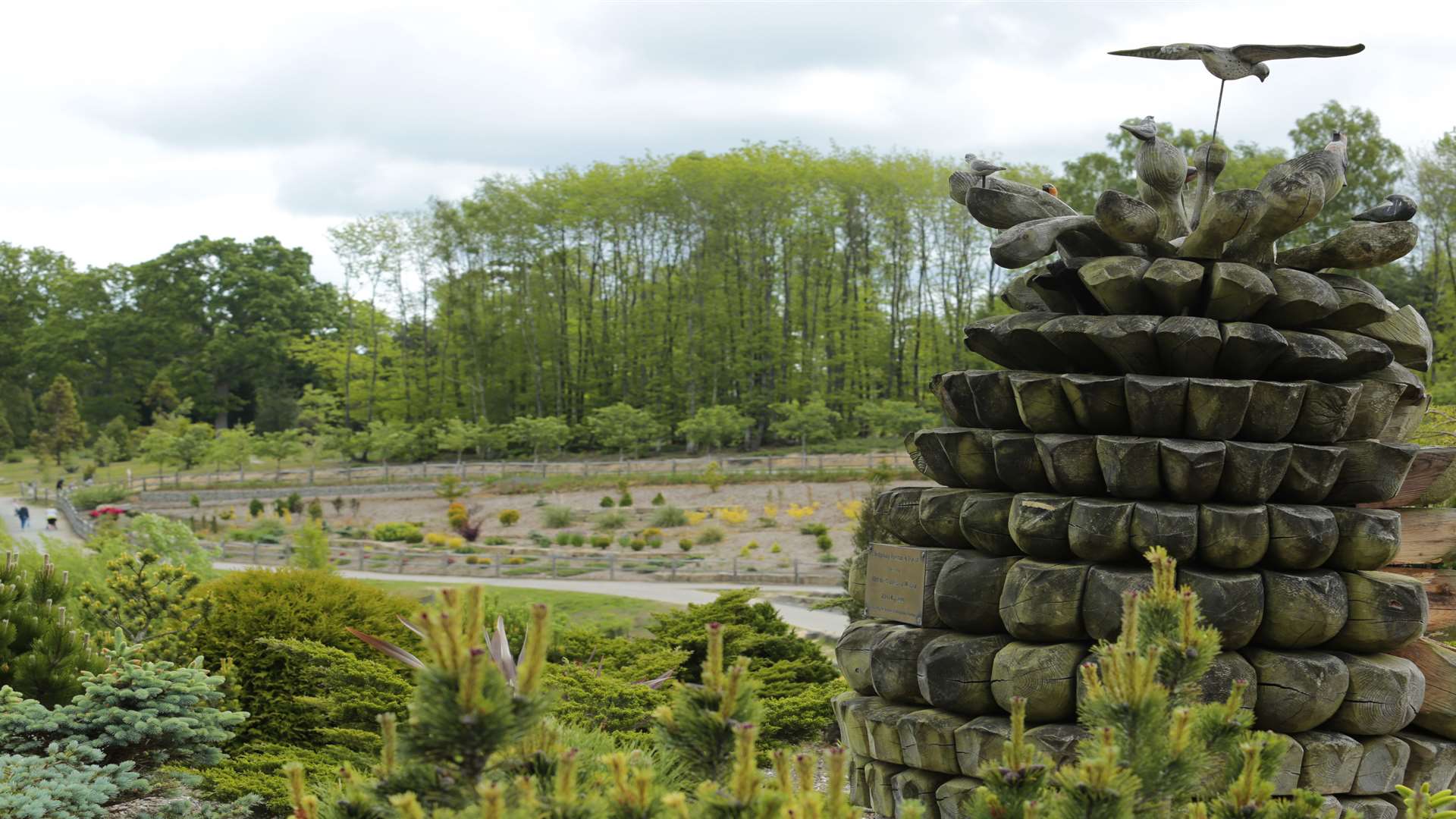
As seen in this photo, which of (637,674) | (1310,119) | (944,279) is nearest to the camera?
(637,674)

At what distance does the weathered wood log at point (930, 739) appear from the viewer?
221 inches

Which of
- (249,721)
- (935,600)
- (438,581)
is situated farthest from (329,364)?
(935,600)

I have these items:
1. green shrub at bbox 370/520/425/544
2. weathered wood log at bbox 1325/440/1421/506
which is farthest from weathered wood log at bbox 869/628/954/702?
green shrub at bbox 370/520/425/544

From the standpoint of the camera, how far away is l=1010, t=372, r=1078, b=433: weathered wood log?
5.71 meters

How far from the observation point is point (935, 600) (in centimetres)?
594

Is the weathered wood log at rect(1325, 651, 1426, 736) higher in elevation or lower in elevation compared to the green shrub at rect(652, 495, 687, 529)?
higher

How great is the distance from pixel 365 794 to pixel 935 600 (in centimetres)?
345

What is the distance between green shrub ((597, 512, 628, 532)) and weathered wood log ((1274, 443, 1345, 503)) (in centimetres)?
2841

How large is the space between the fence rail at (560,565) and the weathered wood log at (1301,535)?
63.8ft

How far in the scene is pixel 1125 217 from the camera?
571 cm

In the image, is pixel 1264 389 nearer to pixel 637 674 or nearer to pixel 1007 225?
pixel 1007 225

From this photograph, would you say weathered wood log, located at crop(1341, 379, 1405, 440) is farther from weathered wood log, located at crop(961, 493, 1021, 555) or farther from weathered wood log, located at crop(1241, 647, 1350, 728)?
weathered wood log, located at crop(961, 493, 1021, 555)

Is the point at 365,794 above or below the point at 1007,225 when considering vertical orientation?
below

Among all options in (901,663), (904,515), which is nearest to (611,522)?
(904,515)
